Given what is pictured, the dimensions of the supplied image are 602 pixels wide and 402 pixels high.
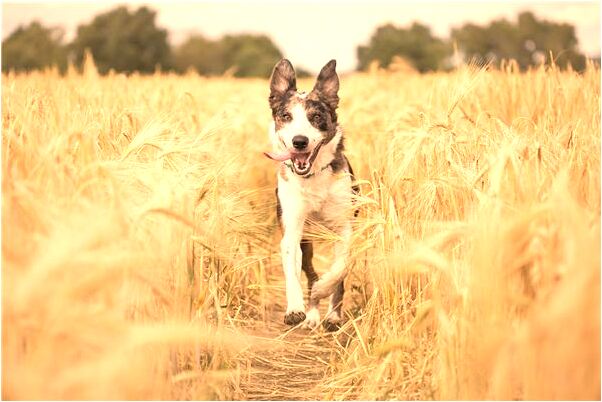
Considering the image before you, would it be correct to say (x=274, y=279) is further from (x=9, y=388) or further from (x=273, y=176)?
(x=9, y=388)

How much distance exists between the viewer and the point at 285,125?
560 cm

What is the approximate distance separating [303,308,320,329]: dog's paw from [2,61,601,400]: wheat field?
65 mm

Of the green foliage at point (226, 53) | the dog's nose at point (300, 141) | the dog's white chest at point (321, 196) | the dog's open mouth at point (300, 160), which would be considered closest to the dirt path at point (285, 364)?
the dog's white chest at point (321, 196)

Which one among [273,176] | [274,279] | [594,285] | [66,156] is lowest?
[274,279]

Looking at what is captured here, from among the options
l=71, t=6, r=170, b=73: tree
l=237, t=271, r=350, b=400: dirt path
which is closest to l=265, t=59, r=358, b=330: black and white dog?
l=237, t=271, r=350, b=400: dirt path

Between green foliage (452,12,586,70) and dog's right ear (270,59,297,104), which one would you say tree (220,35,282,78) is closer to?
green foliage (452,12,586,70)

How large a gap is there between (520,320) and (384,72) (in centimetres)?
1289

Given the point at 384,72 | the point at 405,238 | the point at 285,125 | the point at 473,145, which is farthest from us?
the point at 384,72

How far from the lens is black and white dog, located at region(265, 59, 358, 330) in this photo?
537 centimetres

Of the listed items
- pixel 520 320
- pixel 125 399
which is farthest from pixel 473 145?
pixel 125 399

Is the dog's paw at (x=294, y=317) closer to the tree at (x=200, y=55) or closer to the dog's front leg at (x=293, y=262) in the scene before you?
the dog's front leg at (x=293, y=262)

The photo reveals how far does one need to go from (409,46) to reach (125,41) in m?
23.6

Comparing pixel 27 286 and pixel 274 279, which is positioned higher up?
pixel 27 286

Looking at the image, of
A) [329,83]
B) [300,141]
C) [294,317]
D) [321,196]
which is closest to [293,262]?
[294,317]
